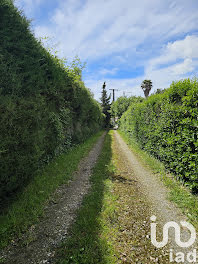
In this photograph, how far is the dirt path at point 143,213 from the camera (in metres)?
2.59

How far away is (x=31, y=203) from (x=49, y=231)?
40.7 inches

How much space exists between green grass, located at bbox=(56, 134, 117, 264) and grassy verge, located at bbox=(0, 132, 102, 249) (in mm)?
978

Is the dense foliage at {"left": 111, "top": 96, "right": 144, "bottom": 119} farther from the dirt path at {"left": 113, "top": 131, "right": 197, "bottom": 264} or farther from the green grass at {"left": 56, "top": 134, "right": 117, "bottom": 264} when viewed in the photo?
the green grass at {"left": 56, "top": 134, "right": 117, "bottom": 264}

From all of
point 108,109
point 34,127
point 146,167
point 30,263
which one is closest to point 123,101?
point 108,109

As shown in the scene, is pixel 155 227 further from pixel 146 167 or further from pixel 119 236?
pixel 146 167

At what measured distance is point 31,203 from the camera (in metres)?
3.73

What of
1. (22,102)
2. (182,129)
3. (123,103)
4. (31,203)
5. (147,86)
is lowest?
(31,203)

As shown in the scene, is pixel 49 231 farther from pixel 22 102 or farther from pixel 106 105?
pixel 106 105

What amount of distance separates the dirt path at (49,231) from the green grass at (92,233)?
0.60 feet

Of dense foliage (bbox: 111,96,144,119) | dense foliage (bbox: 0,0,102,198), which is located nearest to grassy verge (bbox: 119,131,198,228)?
dense foliage (bbox: 0,0,102,198)

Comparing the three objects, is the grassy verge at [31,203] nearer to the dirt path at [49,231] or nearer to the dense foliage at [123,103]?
the dirt path at [49,231]

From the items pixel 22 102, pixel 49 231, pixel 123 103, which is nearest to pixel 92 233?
pixel 49 231

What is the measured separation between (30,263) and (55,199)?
1.84 m

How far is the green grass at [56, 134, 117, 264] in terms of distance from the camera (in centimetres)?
244
